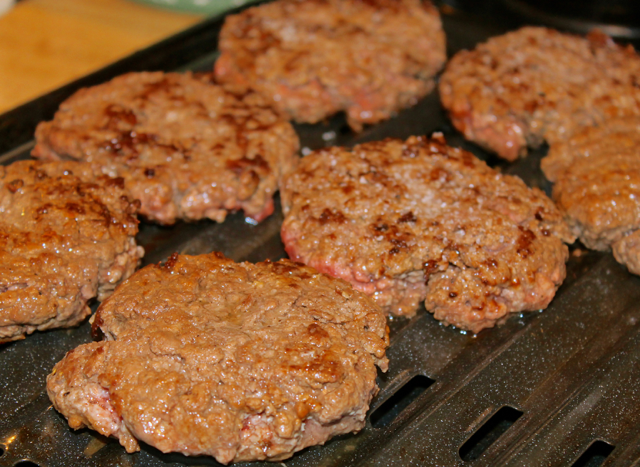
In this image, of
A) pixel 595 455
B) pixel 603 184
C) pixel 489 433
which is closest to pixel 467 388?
pixel 489 433

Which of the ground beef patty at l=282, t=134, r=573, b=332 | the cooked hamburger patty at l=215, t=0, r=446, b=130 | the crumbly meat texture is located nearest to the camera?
the ground beef patty at l=282, t=134, r=573, b=332

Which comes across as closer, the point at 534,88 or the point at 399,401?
the point at 399,401

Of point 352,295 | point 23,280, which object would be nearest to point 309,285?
point 352,295

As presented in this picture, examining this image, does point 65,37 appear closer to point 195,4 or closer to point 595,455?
point 195,4

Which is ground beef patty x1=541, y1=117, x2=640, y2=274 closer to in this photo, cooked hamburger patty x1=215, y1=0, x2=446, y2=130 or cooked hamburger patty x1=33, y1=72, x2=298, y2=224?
cooked hamburger patty x1=215, y1=0, x2=446, y2=130

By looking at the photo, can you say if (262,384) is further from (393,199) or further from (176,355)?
(393,199)

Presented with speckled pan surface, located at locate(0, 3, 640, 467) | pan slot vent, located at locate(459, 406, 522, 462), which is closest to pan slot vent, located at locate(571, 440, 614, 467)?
speckled pan surface, located at locate(0, 3, 640, 467)

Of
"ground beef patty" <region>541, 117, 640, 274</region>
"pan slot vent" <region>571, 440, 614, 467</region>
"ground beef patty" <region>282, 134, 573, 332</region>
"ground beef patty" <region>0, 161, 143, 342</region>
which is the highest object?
"ground beef patty" <region>541, 117, 640, 274</region>
